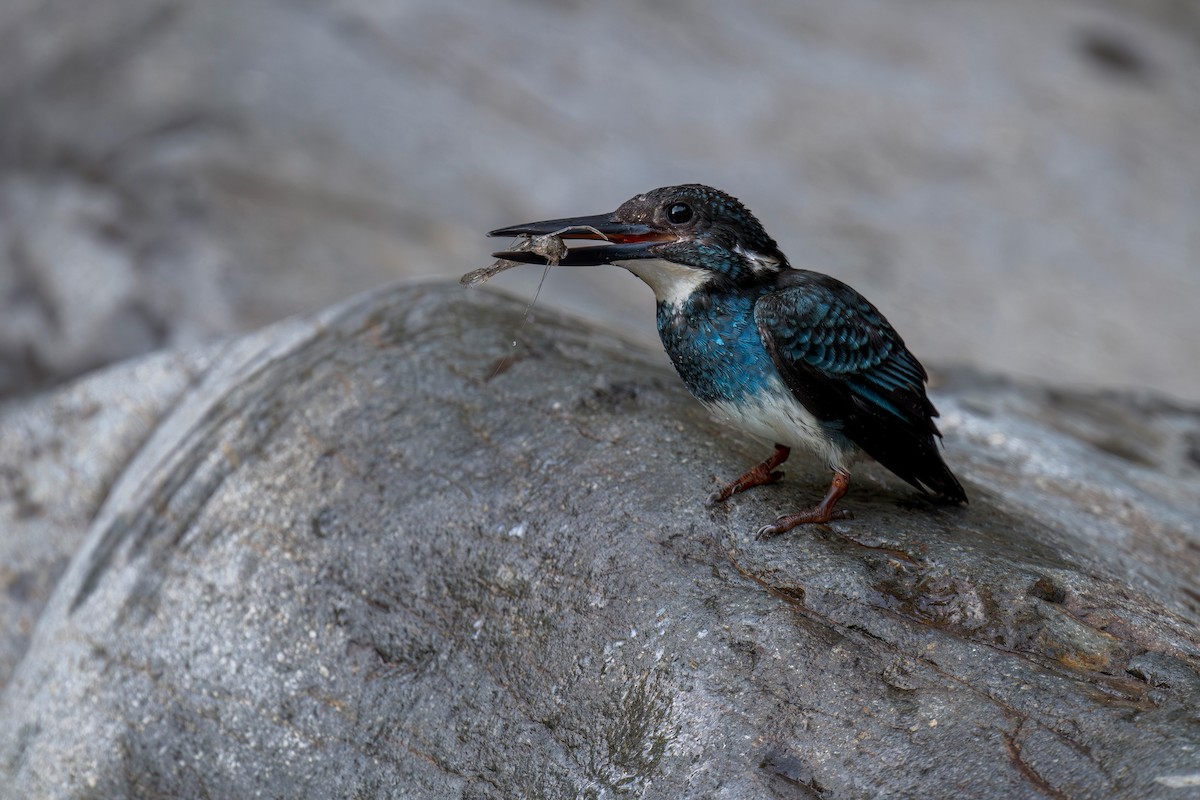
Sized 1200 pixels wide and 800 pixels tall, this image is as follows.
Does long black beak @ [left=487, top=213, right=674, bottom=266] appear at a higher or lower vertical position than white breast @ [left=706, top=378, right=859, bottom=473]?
higher

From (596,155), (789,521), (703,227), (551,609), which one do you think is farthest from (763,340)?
(596,155)

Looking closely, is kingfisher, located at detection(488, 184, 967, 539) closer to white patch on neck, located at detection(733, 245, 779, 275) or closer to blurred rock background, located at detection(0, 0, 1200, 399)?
white patch on neck, located at detection(733, 245, 779, 275)

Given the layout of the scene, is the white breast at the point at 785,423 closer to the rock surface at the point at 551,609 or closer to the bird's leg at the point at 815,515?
the bird's leg at the point at 815,515

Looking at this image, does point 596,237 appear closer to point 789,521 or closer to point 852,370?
point 852,370

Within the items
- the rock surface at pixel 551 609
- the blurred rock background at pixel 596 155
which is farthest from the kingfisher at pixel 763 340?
the blurred rock background at pixel 596 155

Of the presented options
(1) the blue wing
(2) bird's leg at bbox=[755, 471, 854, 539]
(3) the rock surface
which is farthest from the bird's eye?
(2) bird's leg at bbox=[755, 471, 854, 539]

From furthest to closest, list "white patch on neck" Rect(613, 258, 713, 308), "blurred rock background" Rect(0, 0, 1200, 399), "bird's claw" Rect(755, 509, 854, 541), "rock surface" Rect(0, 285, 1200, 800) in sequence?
"blurred rock background" Rect(0, 0, 1200, 399)
"white patch on neck" Rect(613, 258, 713, 308)
"bird's claw" Rect(755, 509, 854, 541)
"rock surface" Rect(0, 285, 1200, 800)
